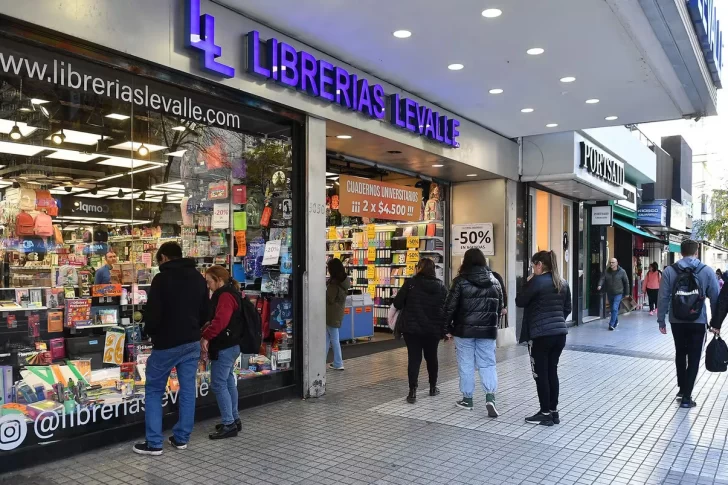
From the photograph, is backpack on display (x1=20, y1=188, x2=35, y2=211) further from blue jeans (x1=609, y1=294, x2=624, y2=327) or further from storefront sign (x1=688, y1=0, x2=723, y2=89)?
blue jeans (x1=609, y1=294, x2=624, y2=327)

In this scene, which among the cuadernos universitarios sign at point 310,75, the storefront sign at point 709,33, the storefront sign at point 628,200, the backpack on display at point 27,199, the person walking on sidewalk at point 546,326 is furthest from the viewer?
the storefront sign at point 628,200

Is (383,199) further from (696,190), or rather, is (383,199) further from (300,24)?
(696,190)

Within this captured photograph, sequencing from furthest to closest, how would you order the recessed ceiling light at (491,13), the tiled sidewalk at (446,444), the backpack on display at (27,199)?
the recessed ceiling light at (491,13) < the backpack on display at (27,199) < the tiled sidewalk at (446,444)

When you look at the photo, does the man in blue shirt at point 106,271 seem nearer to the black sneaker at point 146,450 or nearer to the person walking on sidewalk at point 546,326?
the black sneaker at point 146,450

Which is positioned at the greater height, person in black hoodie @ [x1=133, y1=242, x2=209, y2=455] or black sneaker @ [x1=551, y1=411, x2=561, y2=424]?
person in black hoodie @ [x1=133, y1=242, x2=209, y2=455]

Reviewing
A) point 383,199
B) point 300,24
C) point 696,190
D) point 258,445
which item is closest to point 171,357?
point 258,445

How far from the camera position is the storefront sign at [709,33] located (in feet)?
21.8

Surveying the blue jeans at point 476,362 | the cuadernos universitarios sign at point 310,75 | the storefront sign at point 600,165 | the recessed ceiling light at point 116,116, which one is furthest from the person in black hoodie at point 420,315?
the storefront sign at point 600,165

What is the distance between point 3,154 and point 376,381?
16.2 ft

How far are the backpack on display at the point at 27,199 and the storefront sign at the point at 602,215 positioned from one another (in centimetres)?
1387

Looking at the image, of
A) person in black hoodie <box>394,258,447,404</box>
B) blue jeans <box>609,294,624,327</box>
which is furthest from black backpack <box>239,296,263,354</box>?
blue jeans <box>609,294,624,327</box>

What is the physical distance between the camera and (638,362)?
945 centimetres

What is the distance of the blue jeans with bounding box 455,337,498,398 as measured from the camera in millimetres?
6145

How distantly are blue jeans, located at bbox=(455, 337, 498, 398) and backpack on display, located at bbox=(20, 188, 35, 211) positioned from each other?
4341mm
